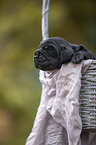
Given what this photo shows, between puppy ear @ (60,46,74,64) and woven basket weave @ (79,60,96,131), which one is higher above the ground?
puppy ear @ (60,46,74,64)

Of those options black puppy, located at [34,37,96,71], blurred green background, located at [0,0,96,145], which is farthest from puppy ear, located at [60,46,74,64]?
blurred green background, located at [0,0,96,145]

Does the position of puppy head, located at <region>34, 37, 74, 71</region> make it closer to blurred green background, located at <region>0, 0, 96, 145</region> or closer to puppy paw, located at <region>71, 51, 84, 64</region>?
puppy paw, located at <region>71, 51, 84, 64</region>

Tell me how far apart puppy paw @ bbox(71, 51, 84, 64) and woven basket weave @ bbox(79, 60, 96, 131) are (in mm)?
36

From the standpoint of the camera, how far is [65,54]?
79 centimetres

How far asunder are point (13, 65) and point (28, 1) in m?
0.59

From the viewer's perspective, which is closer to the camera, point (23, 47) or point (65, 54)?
point (65, 54)

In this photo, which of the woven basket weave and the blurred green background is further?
the blurred green background

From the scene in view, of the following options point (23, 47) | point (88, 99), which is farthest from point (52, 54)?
point (23, 47)

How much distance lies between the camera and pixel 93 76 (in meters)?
0.76

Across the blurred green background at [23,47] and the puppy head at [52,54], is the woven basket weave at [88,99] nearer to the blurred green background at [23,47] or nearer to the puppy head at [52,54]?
the puppy head at [52,54]

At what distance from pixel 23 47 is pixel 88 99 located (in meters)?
1.76

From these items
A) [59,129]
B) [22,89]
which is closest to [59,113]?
[59,129]

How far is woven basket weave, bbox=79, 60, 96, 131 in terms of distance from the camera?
2.45 feet

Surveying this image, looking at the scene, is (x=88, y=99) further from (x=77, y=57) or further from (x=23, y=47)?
(x=23, y=47)
